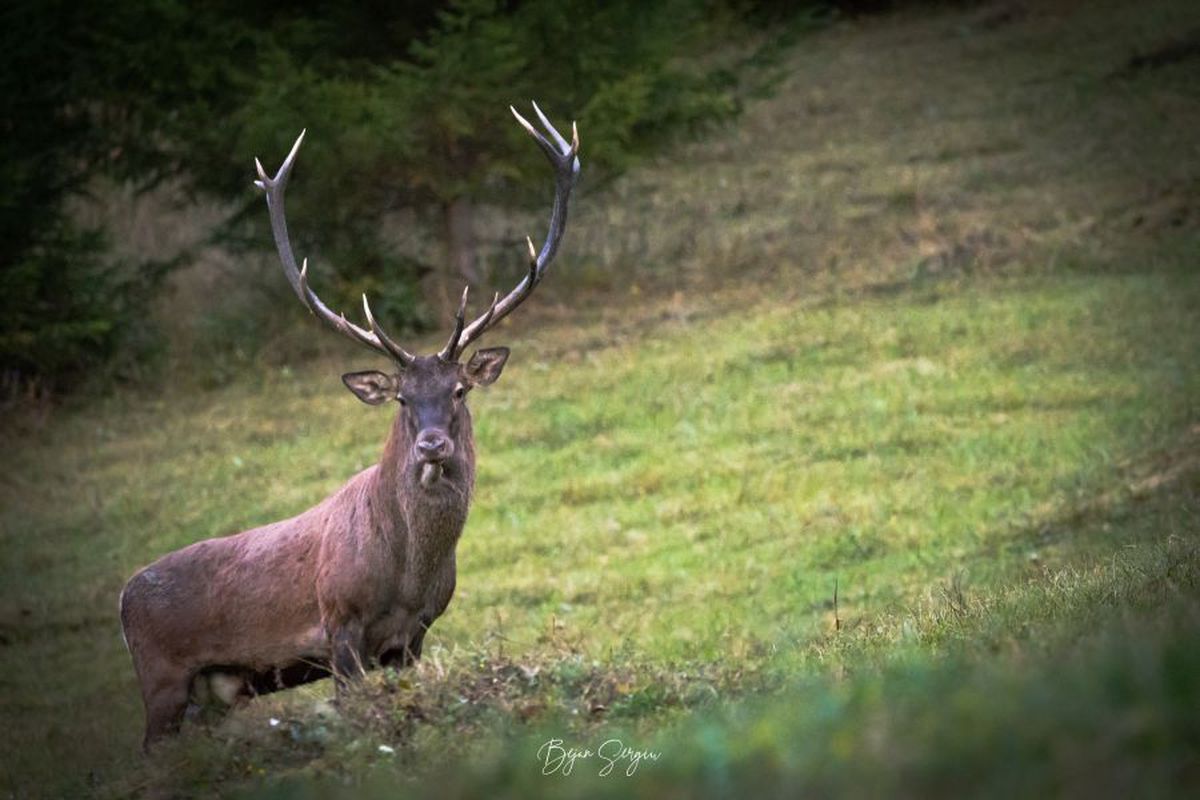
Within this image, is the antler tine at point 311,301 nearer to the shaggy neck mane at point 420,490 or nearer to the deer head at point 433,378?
the deer head at point 433,378

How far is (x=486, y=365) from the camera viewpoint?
9.08 meters

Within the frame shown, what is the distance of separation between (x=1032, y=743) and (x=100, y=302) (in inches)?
711

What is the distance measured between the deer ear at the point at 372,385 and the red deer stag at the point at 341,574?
0.01 metres

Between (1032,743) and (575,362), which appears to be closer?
(1032,743)

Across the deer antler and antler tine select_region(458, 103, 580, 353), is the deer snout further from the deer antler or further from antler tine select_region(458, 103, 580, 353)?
antler tine select_region(458, 103, 580, 353)


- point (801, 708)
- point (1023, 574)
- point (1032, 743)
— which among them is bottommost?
point (1023, 574)

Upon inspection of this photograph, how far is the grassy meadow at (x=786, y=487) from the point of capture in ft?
13.5

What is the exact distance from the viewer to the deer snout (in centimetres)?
816

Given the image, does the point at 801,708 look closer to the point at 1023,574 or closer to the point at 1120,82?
the point at 1023,574

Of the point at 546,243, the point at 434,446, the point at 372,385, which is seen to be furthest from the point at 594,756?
the point at 546,243

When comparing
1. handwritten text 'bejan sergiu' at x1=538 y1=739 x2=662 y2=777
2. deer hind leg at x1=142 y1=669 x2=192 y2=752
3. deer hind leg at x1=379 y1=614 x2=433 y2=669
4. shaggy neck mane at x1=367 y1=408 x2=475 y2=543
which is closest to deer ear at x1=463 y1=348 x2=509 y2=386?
shaggy neck mane at x1=367 y1=408 x2=475 y2=543

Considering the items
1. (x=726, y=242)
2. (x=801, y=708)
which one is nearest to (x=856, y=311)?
(x=726, y=242)

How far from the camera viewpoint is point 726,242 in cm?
2208

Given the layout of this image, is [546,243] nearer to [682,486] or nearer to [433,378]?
[433,378]
